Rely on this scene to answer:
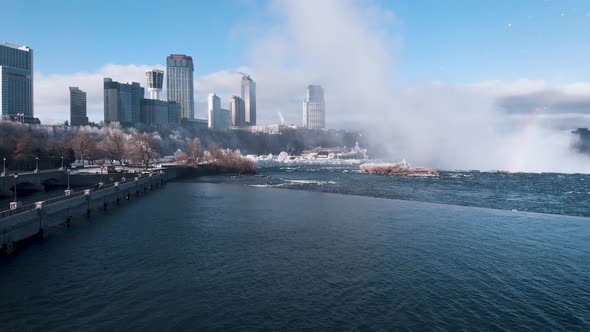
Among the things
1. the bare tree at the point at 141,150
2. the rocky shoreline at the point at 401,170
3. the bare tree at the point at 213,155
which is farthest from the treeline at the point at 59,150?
the rocky shoreline at the point at 401,170

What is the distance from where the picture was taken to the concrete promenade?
1161 inches

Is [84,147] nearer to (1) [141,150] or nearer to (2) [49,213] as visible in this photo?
(1) [141,150]

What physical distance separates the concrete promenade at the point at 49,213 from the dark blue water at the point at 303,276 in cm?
133

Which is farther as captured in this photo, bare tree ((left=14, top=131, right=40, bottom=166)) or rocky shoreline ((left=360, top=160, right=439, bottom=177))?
rocky shoreline ((left=360, top=160, right=439, bottom=177))

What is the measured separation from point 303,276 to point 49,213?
86.4ft

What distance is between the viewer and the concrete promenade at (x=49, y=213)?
1161 inches

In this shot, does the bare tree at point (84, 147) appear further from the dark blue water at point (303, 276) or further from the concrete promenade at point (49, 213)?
the dark blue water at point (303, 276)

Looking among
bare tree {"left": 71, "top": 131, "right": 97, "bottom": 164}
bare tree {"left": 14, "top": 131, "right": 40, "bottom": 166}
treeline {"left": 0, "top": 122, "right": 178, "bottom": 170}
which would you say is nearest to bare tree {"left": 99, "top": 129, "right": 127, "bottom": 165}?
treeline {"left": 0, "top": 122, "right": 178, "bottom": 170}

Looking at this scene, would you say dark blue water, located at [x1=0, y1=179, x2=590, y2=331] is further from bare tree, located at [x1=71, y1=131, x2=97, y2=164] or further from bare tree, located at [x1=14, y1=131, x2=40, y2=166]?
bare tree, located at [x1=71, y1=131, x2=97, y2=164]

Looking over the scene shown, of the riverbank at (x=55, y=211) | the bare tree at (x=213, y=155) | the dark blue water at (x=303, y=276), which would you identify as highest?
the bare tree at (x=213, y=155)

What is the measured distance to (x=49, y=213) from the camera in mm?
37125

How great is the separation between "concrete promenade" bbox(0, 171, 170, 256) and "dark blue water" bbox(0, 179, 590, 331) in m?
1.33

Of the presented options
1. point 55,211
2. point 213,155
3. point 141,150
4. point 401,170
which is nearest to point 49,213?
point 55,211

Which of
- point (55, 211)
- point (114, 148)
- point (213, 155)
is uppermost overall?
point (114, 148)
